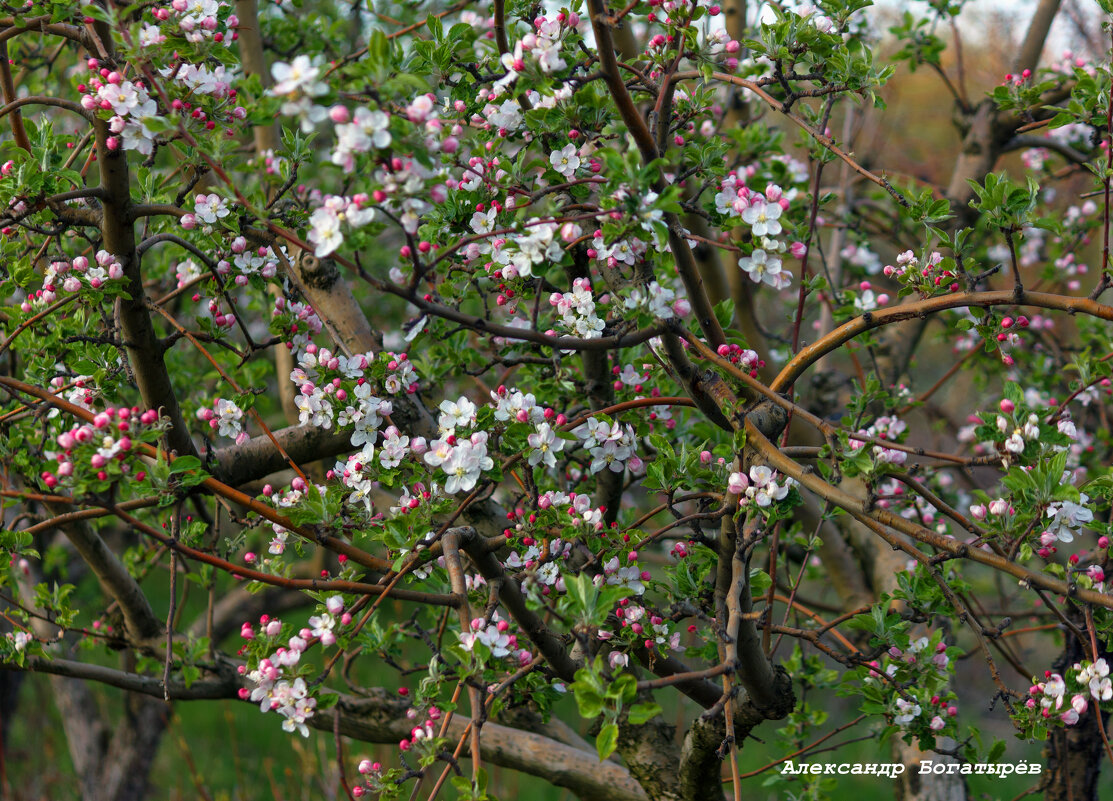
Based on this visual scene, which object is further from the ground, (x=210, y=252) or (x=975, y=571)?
(x=975, y=571)

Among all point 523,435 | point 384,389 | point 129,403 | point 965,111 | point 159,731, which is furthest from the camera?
point 159,731

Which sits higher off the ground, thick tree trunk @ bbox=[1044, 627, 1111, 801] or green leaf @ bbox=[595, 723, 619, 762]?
thick tree trunk @ bbox=[1044, 627, 1111, 801]

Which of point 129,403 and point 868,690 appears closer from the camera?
point 868,690

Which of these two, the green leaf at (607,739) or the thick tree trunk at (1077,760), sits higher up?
the thick tree trunk at (1077,760)

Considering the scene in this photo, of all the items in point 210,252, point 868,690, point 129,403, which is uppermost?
point 129,403

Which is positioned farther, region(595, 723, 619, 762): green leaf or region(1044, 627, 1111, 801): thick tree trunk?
region(1044, 627, 1111, 801): thick tree trunk

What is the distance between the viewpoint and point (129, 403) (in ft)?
10.9

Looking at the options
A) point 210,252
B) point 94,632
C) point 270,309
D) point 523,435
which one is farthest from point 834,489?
point 94,632

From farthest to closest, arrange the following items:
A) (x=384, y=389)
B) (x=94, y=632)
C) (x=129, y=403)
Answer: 1. (x=129, y=403)
2. (x=94, y=632)
3. (x=384, y=389)

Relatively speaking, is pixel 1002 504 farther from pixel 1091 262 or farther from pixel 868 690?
pixel 1091 262

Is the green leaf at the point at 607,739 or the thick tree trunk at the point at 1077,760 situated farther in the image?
the thick tree trunk at the point at 1077,760

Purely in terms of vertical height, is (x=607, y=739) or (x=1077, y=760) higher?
(x=1077, y=760)

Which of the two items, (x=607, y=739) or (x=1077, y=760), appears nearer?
(x=607, y=739)

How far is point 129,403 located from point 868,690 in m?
Answer: 2.76
